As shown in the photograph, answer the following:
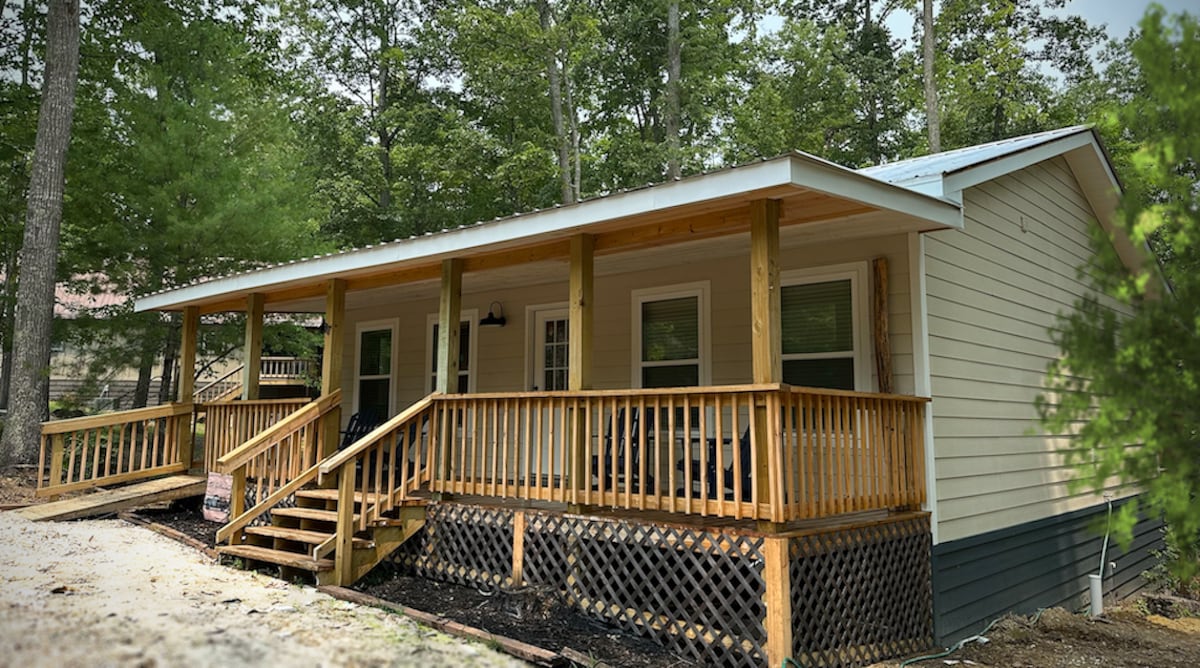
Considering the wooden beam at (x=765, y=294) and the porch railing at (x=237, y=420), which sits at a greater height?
the wooden beam at (x=765, y=294)

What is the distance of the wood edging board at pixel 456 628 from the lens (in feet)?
14.7

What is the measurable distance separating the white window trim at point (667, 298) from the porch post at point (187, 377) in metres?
5.68

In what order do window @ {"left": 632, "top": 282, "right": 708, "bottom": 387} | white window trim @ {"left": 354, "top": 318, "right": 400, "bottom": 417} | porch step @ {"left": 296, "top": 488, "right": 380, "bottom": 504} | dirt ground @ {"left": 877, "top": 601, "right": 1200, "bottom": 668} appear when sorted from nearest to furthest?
dirt ground @ {"left": 877, "top": 601, "right": 1200, "bottom": 668}, porch step @ {"left": 296, "top": 488, "right": 380, "bottom": 504}, window @ {"left": 632, "top": 282, "right": 708, "bottom": 387}, white window trim @ {"left": 354, "top": 318, "right": 400, "bottom": 417}

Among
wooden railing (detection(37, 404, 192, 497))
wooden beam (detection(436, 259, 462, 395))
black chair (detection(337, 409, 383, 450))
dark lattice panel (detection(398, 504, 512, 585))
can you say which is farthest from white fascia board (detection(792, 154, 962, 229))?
wooden railing (detection(37, 404, 192, 497))

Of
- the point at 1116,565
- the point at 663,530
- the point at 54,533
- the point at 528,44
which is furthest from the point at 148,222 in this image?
the point at 1116,565

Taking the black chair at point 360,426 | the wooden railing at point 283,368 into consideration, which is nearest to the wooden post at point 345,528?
the black chair at point 360,426

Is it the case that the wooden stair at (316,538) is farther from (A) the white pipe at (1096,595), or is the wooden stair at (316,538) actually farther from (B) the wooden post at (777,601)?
(A) the white pipe at (1096,595)

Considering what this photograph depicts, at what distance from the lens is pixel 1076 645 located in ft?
21.2

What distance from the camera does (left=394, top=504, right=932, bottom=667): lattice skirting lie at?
467 centimetres

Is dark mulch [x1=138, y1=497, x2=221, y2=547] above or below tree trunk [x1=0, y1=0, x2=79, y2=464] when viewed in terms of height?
below

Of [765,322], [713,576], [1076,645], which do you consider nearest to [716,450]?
[765,322]

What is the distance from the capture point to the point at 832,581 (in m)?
4.88

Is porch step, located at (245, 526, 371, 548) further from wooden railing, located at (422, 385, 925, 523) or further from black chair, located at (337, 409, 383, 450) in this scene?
black chair, located at (337, 409, 383, 450)

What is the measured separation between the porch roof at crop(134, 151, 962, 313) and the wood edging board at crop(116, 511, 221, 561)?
2644mm
